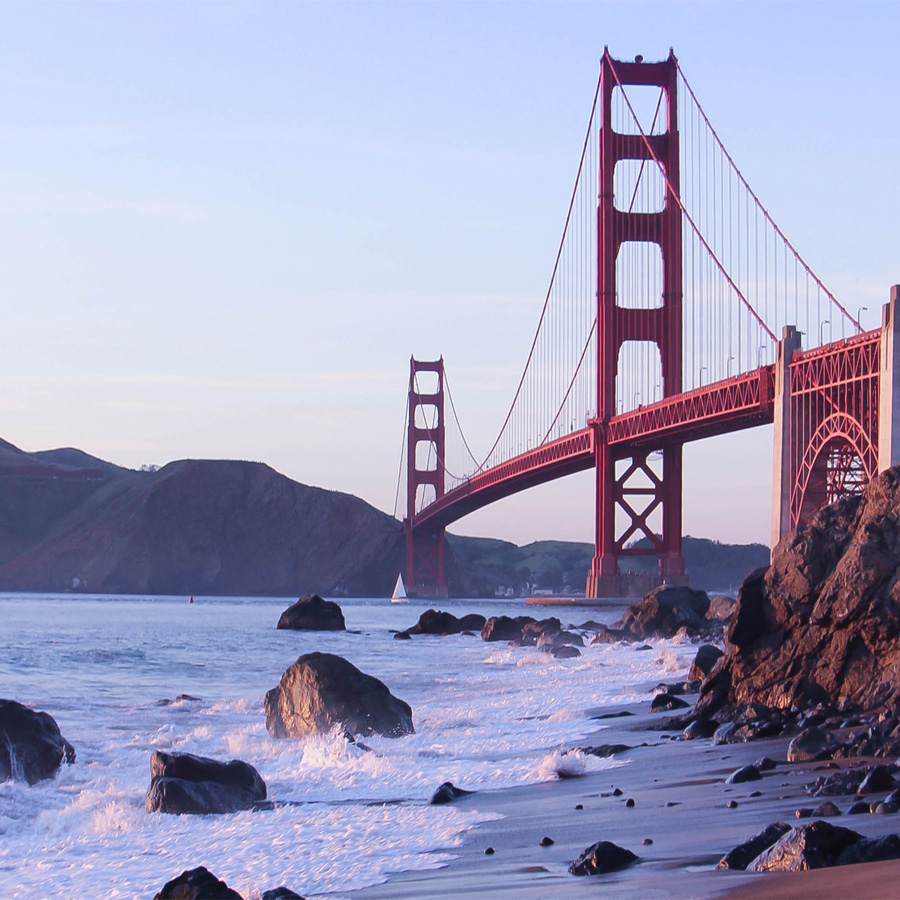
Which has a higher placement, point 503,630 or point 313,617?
point 503,630

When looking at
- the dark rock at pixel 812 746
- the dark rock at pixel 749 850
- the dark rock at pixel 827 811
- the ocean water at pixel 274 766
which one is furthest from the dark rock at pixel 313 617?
the dark rock at pixel 749 850

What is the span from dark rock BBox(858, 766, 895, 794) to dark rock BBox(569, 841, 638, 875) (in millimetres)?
1445

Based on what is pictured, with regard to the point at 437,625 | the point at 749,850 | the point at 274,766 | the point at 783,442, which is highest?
the point at 783,442

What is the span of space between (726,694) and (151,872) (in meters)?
5.50

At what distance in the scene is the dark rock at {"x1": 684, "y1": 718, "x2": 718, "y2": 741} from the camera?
368 inches

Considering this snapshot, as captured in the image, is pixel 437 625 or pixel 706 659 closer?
pixel 706 659

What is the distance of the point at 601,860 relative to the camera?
4.86 metres

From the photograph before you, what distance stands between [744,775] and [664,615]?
2134 cm

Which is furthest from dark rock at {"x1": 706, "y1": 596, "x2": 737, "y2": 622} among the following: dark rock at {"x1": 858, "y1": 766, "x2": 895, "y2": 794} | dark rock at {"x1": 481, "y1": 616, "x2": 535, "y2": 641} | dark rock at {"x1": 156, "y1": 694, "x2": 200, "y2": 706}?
dark rock at {"x1": 858, "y1": 766, "x2": 895, "y2": 794}

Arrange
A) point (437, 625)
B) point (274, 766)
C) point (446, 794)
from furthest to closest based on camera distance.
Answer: point (437, 625) → point (274, 766) → point (446, 794)

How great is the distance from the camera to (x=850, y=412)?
27359 mm

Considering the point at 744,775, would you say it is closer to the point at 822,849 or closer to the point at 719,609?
the point at 822,849

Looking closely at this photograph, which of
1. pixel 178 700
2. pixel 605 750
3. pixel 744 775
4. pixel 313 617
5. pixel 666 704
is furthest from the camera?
pixel 313 617

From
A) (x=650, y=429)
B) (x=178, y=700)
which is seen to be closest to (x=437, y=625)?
(x=650, y=429)
